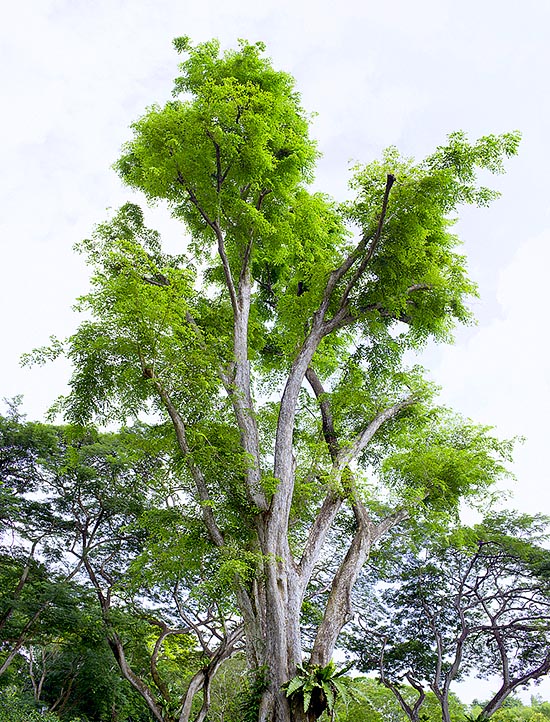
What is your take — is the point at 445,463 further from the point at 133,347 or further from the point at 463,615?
the point at 463,615

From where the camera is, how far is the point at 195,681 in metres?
10.6

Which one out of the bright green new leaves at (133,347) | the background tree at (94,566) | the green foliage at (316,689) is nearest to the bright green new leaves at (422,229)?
the bright green new leaves at (133,347)

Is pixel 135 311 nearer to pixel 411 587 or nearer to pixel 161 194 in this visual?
pixel 161 194

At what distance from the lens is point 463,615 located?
1290 cm

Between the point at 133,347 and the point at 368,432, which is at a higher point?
the point at 368,432

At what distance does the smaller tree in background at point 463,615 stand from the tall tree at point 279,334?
459 centimetres

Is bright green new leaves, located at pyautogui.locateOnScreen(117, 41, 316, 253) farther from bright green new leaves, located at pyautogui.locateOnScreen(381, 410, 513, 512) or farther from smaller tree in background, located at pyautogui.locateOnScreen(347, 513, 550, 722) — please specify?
smaller tree in background, located at pyautogui.locateOnScreen(347, 513, 550, 722)

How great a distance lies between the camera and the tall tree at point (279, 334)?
23.5 feet

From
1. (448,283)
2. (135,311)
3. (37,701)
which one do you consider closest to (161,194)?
(135,311)

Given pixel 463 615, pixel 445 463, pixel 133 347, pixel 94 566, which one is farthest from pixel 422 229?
pixel 94 566

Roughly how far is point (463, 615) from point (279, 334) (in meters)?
7.70

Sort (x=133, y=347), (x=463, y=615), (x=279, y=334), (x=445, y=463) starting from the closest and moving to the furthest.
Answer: (x=133, y=347) < (x=445, y=463) < (x=279, y=334) < (x=463, y=615)

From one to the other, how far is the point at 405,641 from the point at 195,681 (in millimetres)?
5812

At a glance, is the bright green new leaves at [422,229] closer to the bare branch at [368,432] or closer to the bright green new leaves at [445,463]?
the bare branch at [368,432]
